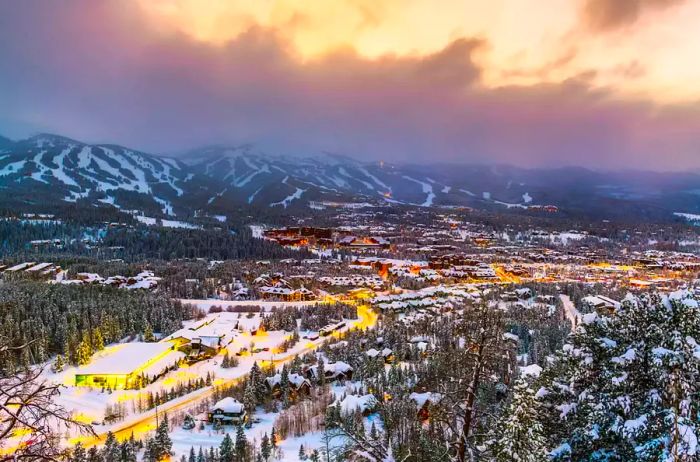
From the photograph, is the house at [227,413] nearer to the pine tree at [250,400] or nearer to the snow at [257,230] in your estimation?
the pine tree at [250,400]

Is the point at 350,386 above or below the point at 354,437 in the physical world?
below

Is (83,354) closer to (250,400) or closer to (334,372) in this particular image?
(250,400)

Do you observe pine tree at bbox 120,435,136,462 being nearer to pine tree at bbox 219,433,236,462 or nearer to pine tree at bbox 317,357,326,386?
pine tree at bbox 219,433,236,462

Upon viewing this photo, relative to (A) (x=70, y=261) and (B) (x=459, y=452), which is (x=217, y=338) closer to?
(B) (x=459, y=452)

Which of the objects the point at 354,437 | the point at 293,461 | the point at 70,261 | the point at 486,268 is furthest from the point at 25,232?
the point at 354,437

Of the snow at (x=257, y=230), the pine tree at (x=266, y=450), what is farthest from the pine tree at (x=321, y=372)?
the snow at (x=257, y=230)

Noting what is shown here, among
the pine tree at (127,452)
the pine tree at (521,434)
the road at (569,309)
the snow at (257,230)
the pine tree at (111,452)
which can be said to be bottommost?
the road at (569,309)

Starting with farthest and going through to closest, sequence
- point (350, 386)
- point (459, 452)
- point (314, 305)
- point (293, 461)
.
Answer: point (314, 305), point (350, 386), point (293, 461), point (459, 452)
